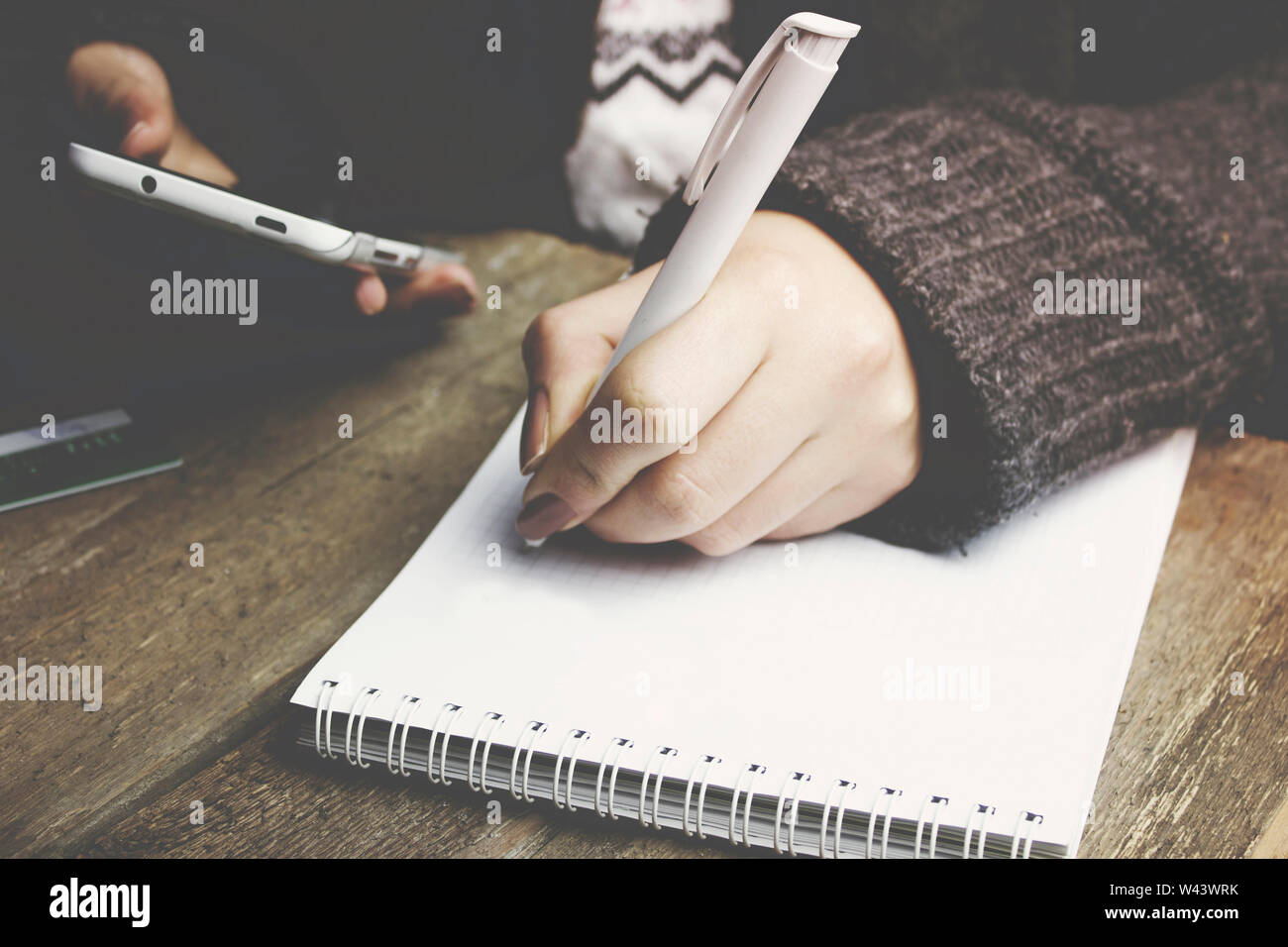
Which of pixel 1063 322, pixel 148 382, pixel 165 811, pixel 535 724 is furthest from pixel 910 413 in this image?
pixel 148 382

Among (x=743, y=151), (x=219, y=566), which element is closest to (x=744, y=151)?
(x=743, y=151)

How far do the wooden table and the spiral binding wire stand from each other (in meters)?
0.01

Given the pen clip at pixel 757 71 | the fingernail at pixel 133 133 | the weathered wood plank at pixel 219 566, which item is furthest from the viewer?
the fingernail at pixel 133 133

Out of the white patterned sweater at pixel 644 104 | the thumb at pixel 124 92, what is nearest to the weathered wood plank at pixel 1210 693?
the white patterned sweater at pixel 644 104

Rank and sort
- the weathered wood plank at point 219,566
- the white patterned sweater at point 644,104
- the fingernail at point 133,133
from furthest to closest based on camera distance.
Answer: the white patterned sweater at point 644,104 → the fingernail at point 133,133 → the weathered wood plank at point 219,566

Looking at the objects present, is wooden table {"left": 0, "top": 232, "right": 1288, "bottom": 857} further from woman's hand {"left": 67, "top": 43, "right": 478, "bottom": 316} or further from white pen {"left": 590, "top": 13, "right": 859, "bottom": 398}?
white pen {"left": 590, "top": 13, "right": 859, "bottom": 398}

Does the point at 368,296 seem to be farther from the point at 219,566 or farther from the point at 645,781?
the point at 645,781

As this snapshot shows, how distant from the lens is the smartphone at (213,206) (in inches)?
18.3

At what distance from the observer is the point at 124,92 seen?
1.93 feet

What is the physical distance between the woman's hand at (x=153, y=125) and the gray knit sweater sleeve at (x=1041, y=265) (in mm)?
181

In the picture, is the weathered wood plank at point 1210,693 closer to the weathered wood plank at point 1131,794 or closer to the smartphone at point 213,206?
the weathered wood plank at point 1131,794

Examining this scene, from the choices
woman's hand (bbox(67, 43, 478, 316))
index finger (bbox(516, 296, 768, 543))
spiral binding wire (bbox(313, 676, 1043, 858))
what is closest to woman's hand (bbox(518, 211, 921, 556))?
index finger (bbox(516, 296, 768, 543))

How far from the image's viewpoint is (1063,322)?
1.67ft

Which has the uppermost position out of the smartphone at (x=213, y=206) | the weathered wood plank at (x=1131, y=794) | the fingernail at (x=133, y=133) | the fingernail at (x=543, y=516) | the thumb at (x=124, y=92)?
the thumb at (x=124, y=92)
